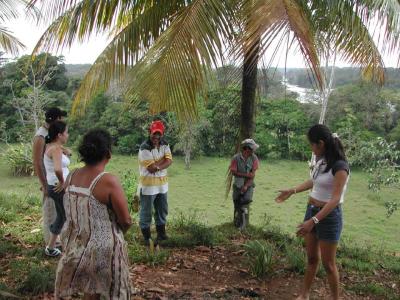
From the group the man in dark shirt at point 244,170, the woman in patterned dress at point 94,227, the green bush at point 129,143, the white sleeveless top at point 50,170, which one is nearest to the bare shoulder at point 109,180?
the woman in patterned dress at point 94,227

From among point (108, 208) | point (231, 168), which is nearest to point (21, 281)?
point (108, 208)

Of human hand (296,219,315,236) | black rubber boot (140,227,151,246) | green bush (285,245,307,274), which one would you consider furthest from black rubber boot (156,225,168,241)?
human hand (296,219,315,236)

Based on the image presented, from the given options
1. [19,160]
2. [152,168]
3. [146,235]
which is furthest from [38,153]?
[19,160]

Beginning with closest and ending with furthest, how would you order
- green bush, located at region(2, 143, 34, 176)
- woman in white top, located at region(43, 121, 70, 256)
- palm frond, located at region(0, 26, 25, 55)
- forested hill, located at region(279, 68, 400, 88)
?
forested hill, located at region(279, 68, 400, 88) < woman in white top, located at region(43, 121, 70, 256) < palm frond, located at region(0, 26, 25, 55) < green bush, located at region(2, 143, 34, 176)

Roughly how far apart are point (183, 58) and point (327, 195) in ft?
5.84

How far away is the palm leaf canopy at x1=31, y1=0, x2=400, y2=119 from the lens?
3.49 m

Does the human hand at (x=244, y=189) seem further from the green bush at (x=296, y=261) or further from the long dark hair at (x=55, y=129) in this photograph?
the long dark hair at (x=55, y=129)

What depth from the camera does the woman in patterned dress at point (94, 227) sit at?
260 cm

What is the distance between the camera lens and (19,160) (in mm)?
25422

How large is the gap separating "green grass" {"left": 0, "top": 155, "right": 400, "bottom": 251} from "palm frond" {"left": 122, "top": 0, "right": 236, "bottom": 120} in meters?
12.2

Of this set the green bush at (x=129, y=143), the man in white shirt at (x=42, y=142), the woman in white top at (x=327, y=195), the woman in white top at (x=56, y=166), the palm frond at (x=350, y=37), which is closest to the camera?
the woman in white top at (x=327, y=195)

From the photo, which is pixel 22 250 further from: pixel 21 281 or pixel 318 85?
pixel 318 85

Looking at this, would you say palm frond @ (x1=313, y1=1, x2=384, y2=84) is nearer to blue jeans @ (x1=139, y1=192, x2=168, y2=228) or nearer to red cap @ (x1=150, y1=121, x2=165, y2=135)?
red cap @ (x1=150, y1=121, x2=165, y2=135)

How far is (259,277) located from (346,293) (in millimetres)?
850
